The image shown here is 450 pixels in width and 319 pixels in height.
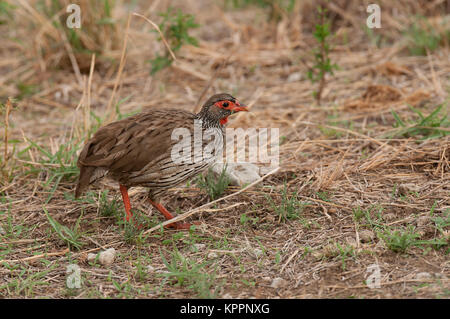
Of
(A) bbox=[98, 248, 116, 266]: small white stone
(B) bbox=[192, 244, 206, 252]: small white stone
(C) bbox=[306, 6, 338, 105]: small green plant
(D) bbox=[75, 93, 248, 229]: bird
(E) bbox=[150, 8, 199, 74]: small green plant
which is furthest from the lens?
(E) bbox=[150, 8, 199, 74]: small green plant

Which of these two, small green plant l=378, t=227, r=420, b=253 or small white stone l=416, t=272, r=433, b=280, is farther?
small green plant l=378, t=227, r=420, b=253

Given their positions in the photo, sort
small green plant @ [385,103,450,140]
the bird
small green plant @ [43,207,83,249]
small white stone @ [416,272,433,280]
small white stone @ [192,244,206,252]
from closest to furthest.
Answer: small white stone @ [416,272,433,280]
small white stone @ [192,244,206,252]
small green plant @ [43,207,83,249]
the bird
small green plant @ [385,103,450,140]

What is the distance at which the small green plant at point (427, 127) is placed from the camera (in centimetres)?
546

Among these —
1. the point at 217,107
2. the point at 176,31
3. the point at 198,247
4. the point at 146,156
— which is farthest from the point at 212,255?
the point at 176,31

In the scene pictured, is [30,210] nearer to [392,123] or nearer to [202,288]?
[202,288]

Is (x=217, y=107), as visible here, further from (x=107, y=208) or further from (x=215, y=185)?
(x=107, y=208)

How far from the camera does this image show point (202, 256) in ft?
13.5

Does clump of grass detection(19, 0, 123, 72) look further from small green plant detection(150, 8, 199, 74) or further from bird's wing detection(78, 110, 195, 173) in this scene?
bird's wing detection(78, 110, 195, 173)

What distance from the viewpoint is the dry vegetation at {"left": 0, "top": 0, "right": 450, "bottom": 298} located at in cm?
384

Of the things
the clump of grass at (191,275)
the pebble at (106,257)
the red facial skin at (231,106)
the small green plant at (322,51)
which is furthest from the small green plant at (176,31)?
the clump of grass at (191,275)

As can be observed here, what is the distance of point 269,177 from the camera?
521cm

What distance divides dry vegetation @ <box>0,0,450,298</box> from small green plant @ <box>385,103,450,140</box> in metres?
0.02

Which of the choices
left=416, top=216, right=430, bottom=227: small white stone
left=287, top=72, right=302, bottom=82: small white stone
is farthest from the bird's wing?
left=287, top=72, right=302, bottom=82: small white stone

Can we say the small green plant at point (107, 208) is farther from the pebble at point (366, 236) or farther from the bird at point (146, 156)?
the pebble at point (366, 236)
